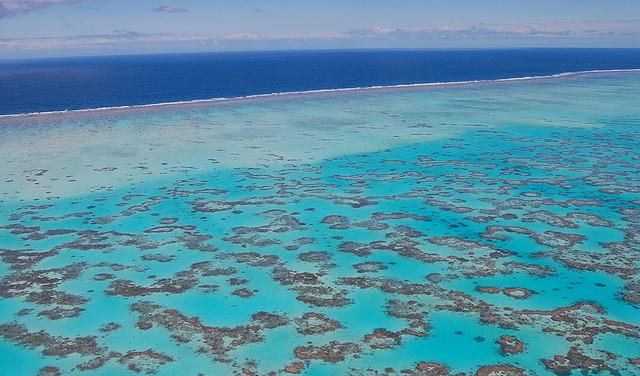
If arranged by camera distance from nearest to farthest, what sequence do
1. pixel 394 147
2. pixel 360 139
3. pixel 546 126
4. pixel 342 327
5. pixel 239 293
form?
pixel 342 327 → pixel 239 293 → pixel 394 147 → pixel 360 139 → pixel 546 126

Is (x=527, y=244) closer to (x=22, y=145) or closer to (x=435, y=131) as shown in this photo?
(x=435, y=131)

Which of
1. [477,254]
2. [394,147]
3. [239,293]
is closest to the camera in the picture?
[239,293]

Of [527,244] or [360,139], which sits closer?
[527,244]

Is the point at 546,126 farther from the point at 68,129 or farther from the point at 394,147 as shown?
the point at 68,129

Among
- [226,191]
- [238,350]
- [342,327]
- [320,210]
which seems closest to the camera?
[238,350]

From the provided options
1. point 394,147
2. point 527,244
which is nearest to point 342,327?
point 527,244

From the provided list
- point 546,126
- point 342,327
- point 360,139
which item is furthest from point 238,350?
point 546,126
